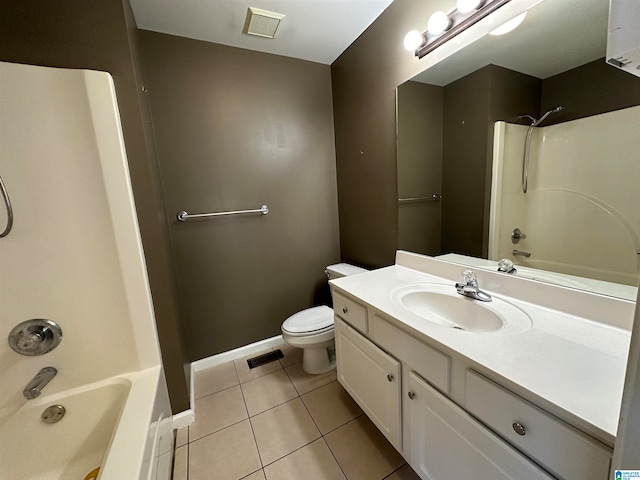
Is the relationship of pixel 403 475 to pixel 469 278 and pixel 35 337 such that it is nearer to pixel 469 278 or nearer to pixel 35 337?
pixel 469 278

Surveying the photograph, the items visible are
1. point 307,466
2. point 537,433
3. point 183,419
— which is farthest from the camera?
point 183,419

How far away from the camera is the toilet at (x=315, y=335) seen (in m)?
1.65

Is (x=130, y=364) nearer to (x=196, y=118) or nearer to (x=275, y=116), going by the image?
(x=196, y=118)

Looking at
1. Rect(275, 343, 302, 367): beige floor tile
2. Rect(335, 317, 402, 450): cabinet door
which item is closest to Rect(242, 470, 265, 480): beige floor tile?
Rect(335, 317, 402, 450): cabinet door

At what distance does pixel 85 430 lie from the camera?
1.07 metres

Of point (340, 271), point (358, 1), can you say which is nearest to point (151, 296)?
point (340, 271)

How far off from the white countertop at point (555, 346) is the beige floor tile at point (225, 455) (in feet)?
3.20

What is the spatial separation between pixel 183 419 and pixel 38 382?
2.37 ft

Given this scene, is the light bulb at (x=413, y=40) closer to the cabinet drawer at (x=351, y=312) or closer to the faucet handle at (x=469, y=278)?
the faucet handle at (x=469, y=278)

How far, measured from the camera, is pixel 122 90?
1123 millimetres

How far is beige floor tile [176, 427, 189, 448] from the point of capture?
53.2 inches

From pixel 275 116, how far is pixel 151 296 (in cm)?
148

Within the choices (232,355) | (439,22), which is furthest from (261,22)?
(232,355)

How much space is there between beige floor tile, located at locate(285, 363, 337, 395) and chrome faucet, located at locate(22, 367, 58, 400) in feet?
4.07
